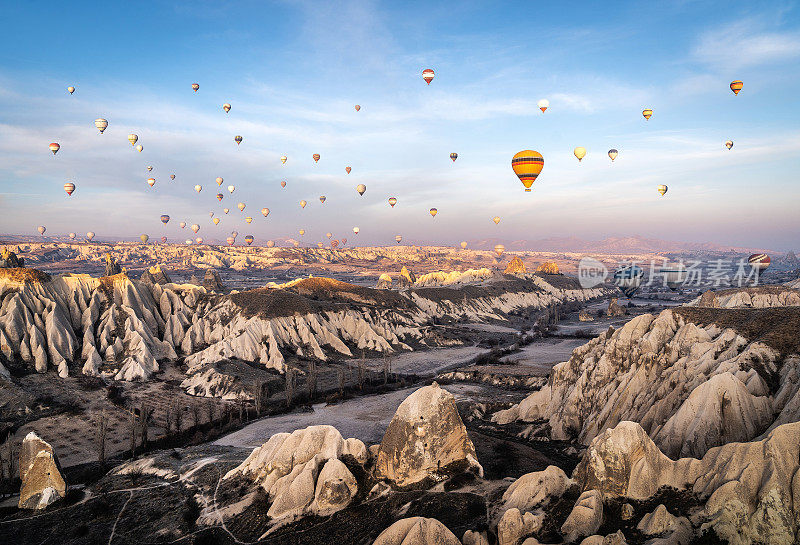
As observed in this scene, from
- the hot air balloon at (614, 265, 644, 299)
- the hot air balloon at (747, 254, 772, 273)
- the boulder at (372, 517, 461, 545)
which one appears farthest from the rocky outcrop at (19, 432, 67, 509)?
the hot air balloon at (747, 254, 772, 273)

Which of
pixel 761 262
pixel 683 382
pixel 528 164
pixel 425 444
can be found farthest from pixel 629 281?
pixel 425 444

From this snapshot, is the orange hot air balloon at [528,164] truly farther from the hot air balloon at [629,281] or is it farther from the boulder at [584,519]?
the hot air balloon at [629,281]

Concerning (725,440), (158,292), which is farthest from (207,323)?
(725,440)

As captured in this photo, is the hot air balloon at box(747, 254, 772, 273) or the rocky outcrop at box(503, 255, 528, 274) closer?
the hot air balloon at box(747, 254, 772, 273)

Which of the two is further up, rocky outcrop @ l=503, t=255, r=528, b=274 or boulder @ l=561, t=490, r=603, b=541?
rocky outcrop @ l=503, t=255, r=528, b=274

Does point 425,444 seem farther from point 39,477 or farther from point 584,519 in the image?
point 39,477

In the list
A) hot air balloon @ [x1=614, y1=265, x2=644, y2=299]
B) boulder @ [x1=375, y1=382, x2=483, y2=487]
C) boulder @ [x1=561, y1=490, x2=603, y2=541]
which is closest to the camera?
boulder @ [x1=561, y1=490, x2=603, y2=541]

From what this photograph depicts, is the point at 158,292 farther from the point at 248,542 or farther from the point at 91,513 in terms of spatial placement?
the point at 248,542

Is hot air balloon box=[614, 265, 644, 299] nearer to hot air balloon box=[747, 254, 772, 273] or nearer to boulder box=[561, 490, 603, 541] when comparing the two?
hot air balloon box=[747, 254, 772, 273]
